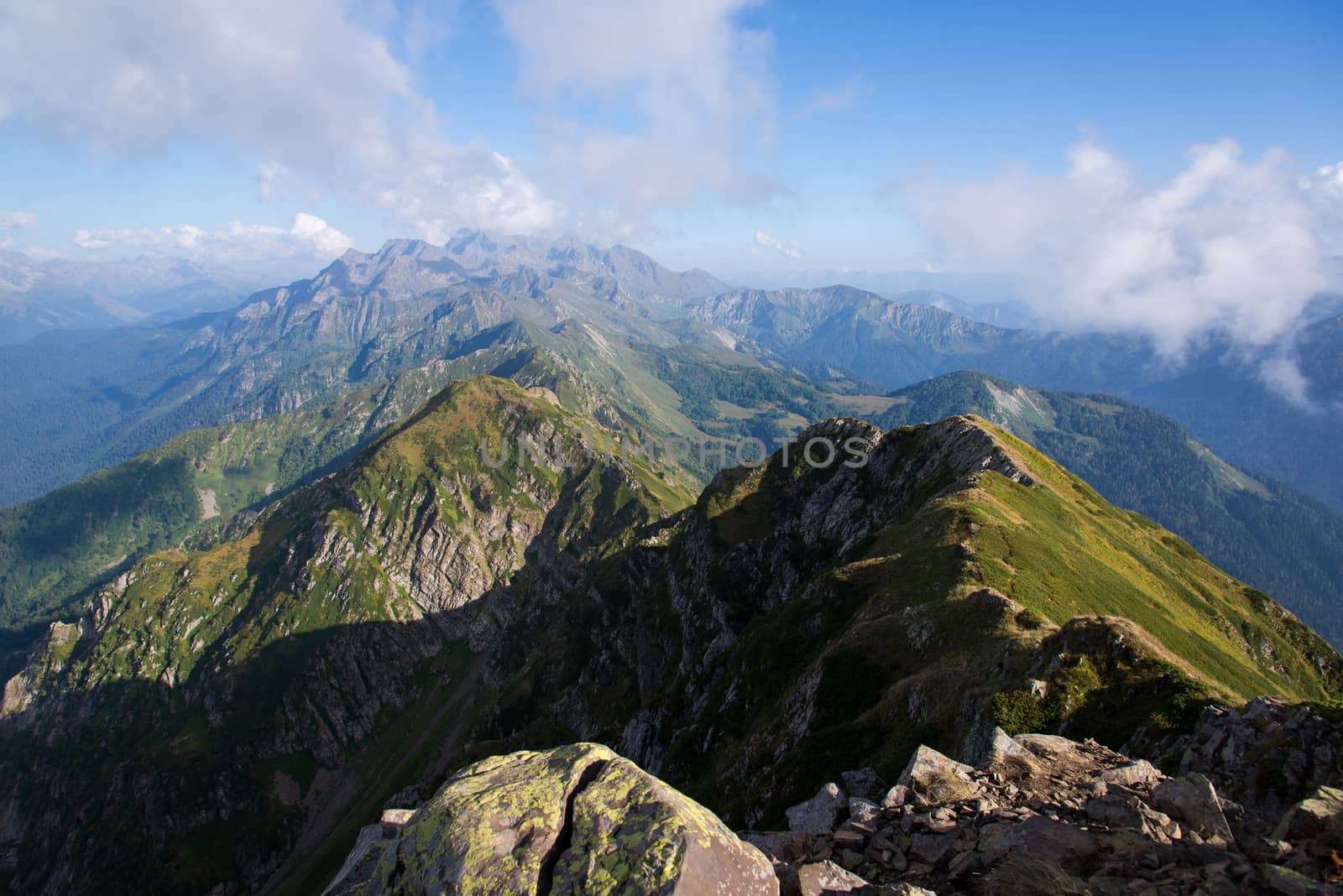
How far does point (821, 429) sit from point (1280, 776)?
132057 millimetres

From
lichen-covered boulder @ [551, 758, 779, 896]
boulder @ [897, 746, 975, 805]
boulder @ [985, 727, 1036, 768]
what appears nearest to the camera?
lichen-covered boulder @ [551, 758, 779, 896]

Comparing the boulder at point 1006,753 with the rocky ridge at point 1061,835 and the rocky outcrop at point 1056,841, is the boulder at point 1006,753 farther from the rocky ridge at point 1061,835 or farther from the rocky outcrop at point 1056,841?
the rocky outcrop at point 1056,841

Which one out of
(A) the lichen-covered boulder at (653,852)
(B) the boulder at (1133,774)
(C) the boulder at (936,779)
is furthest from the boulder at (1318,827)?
(A) the lichen-covered boulder at (653,852)

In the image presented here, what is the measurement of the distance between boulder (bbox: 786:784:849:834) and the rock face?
1046 cm

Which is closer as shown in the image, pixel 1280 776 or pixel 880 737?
pixel 1280 776

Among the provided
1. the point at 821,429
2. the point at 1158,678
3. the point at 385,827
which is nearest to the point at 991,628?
A: the point at 1158,678

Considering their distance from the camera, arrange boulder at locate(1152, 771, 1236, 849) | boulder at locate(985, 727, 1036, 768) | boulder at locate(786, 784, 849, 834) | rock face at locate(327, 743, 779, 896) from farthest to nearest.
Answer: boulder at locate(985, 727, 1036, 768)
boulder at locate(786, 784, 849, 834)
boulder at locate(1152, 771, 1236, 849)
rock face at locate(327, 743, 779, 896)

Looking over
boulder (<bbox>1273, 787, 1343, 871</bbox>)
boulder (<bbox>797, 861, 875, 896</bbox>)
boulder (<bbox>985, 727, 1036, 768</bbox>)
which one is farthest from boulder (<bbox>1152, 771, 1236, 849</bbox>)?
boulder (<bbox>797, 861, 875, 896</bbox>)

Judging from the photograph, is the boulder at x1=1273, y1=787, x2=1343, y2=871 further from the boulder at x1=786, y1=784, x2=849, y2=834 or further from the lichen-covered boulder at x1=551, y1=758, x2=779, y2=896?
the boulder at x1=786, y1=784, x2=849, y2=834

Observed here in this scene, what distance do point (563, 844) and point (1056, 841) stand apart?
15449 mm

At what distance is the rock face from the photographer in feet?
56.4

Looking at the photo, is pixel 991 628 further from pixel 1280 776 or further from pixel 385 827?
pixel 385 827

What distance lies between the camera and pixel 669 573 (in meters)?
160

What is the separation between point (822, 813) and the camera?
28.4m
